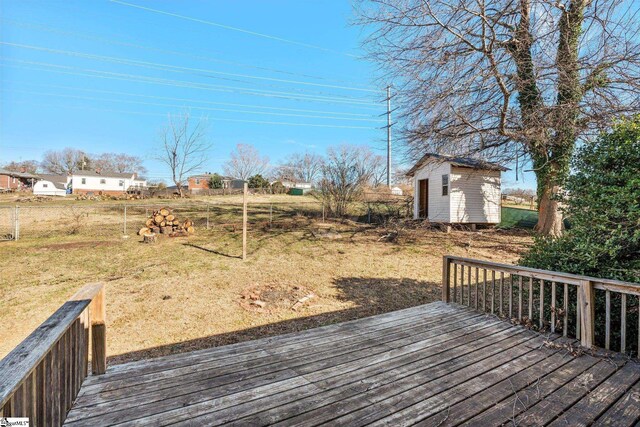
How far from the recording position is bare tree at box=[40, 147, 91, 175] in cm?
4784

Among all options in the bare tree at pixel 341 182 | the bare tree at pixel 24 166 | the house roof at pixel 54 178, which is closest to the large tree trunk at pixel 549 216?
the bare tree at pixel 341 182

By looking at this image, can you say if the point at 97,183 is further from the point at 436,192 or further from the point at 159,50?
the point at 436,192

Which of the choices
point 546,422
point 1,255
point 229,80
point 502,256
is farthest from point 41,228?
point 502,256

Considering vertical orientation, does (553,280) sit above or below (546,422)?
above

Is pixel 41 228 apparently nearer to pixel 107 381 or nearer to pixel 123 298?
pixel 123 298

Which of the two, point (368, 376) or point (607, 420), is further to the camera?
point (368, 376)

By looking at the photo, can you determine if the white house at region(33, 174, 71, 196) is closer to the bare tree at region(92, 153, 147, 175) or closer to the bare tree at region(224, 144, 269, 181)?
the bare tree at region(92, 153, 147, 175)

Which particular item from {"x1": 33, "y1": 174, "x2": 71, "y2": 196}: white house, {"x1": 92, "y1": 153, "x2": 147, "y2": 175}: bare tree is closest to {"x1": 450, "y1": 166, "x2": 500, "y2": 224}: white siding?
{"x1": 33, "y1": 174, "x2": 71, "y2": 196}: white house

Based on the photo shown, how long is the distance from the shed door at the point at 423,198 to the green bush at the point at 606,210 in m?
10.00

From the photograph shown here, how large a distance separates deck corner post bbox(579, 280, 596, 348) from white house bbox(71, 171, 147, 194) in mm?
42311

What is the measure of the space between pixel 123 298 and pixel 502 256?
8.88 m

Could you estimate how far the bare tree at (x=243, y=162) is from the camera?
46125 mm

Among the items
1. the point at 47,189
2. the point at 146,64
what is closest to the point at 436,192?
the point at 146,64

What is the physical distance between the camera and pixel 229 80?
18078mm
